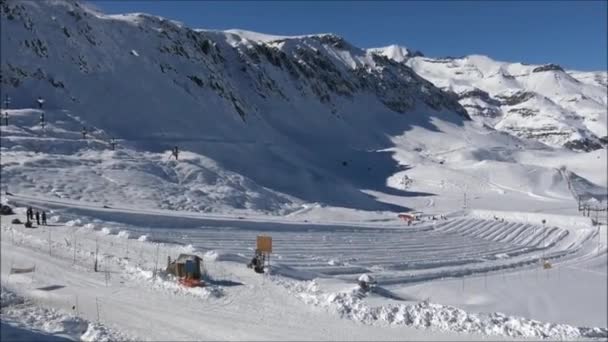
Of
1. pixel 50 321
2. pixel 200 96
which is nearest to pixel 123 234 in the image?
pixel 50 321

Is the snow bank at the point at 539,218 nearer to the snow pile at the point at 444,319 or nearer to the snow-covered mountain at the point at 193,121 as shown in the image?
the snow-covered mountain at the point at 193,121

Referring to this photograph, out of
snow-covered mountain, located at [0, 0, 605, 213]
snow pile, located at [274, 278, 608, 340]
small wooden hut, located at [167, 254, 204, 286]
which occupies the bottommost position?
snow pile, located at [274, 278, 608, 340]

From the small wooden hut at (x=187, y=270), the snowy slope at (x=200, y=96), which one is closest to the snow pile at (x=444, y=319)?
the small wooden hut at (x=187, y=270)

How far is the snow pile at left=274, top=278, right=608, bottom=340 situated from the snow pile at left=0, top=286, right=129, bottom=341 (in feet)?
14.1

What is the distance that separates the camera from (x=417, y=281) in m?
16.4

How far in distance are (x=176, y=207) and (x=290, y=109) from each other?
172 ft

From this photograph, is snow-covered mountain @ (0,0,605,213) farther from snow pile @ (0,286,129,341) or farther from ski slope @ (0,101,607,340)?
snow pile @ (0,286,129,341)

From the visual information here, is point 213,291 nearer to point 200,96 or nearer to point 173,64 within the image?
point 200,96

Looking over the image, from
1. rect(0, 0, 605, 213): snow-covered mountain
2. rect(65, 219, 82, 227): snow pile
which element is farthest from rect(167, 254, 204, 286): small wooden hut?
rect(0, 0, 605, 213): snow-covered mountain

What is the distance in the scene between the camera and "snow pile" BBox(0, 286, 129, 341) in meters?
9.45

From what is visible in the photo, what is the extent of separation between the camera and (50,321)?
1004cm

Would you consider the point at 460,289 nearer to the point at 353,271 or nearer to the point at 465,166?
the point at 353,271

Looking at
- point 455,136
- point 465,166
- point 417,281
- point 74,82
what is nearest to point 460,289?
point 417,281

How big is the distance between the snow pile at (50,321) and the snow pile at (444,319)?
4293 mm
